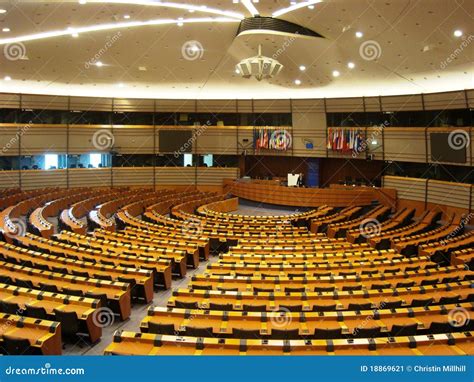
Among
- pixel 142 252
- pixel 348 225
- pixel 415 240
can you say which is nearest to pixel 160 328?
pixel 142 252

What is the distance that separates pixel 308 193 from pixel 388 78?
305 inches

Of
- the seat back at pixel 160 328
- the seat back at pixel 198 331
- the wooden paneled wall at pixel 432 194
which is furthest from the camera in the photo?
the wooden paneled wall at pixel 432 194

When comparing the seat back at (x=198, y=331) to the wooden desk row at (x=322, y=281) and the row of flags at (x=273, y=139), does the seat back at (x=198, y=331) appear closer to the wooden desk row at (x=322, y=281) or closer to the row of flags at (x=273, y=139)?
the wooden desk row at (x=322, y=281)

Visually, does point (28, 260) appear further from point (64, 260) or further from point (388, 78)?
point (388, 78)

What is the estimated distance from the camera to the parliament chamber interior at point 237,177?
305 inches

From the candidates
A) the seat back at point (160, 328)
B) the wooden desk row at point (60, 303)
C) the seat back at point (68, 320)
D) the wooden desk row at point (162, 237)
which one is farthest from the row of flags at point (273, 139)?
the seat back at point (160, 328)

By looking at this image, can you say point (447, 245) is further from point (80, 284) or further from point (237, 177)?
point (237, 177)

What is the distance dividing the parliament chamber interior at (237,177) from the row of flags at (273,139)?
10cm

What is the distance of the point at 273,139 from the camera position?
29.4 m

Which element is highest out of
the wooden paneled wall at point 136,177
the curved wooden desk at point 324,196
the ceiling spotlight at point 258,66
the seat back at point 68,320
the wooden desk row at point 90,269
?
the ceiling spotlight at point 258,66

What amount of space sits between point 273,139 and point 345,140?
479cm

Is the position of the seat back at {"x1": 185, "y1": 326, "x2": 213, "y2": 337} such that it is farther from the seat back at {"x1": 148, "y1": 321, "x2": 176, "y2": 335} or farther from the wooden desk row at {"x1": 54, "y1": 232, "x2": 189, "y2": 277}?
the wooden desk row at {"x1": 54, "y1": 232, "x2": 189, "y2": 277}

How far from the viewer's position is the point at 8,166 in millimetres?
27219

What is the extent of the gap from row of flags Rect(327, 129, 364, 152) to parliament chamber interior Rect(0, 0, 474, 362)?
0.09 m
